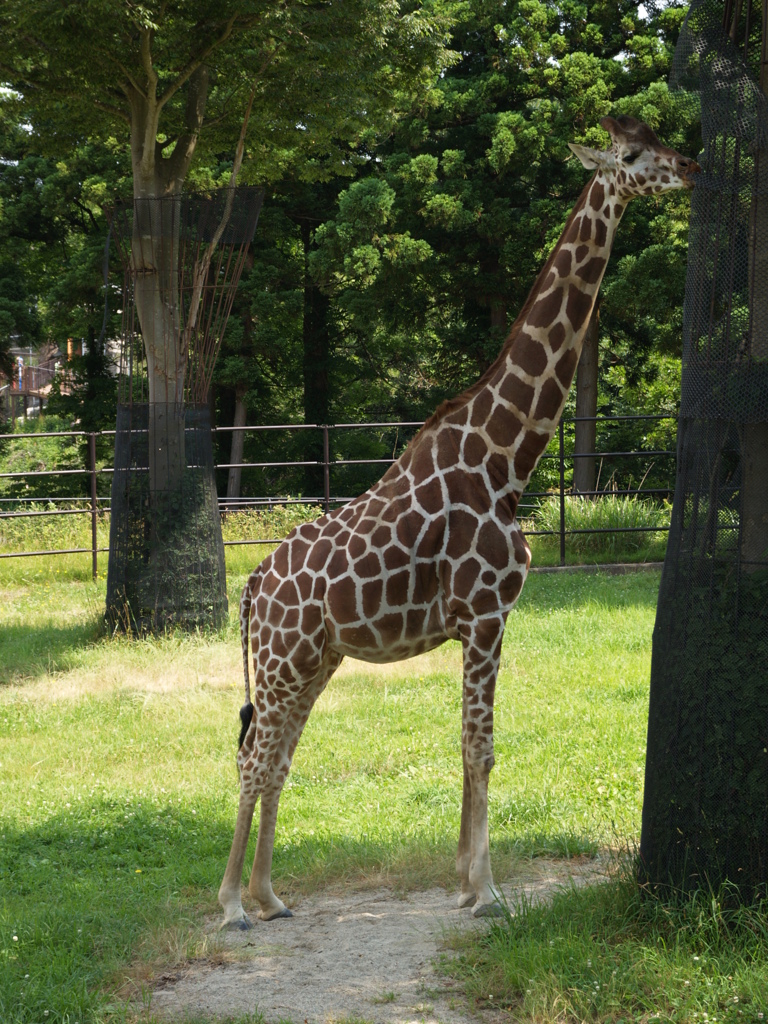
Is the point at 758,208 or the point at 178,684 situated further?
the point at 178,684

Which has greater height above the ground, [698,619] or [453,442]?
[453,442]

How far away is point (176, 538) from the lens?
9.80m

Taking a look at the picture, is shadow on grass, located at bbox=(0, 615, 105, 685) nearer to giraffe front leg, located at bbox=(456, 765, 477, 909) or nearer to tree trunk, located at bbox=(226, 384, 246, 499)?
giraffe front leg, located at bbox=(456, 765, 477, 909)

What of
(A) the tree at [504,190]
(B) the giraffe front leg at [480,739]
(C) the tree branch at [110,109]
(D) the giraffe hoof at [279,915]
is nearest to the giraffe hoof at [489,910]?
(B) the giraffe front leg at [480,739]

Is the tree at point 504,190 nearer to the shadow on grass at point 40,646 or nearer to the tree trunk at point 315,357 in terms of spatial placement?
the tree trunk at point 315,357

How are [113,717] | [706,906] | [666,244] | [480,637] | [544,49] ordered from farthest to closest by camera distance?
[544,49]
[666,244]
[113,717]
[480,637]
[706,906]

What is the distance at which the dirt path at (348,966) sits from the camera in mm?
3615

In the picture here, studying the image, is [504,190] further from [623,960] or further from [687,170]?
[623,960]

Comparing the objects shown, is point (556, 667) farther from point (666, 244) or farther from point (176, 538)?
point (666, 244)

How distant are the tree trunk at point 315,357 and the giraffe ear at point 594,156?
20.6 m

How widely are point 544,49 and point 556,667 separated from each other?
45.8 ft

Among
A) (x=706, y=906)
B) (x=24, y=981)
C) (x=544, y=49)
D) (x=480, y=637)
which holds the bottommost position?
(x=24, y=981)

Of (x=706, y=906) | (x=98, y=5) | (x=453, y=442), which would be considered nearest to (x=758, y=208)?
(x=453, y=442)

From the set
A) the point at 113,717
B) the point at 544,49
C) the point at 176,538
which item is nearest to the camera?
the point at 113,717
